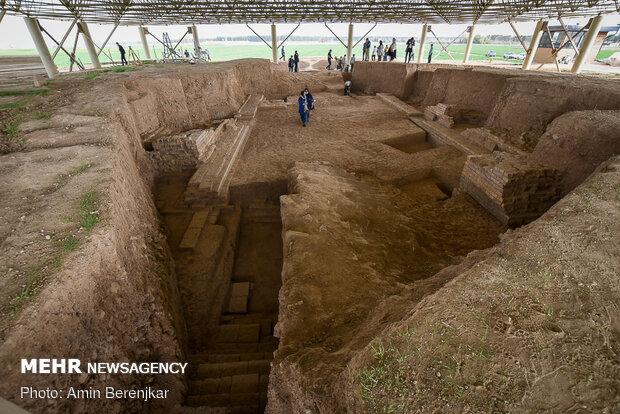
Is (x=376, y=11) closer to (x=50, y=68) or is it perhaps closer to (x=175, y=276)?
(x=50, y=68)

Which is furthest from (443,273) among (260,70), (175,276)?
(260,70)

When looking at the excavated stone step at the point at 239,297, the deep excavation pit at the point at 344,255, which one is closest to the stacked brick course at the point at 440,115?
the deep excavation pit at the point at 344,255

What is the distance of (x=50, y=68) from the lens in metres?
9.87

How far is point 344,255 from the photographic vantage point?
3.98 metres

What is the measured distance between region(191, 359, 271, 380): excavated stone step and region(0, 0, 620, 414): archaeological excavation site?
0.02 m

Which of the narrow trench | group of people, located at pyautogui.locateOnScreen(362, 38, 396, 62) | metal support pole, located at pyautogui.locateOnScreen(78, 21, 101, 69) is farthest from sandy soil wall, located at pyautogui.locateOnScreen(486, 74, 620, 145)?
metal support pole, located at pyautogui.locateOnScreen(78, 21, 101, 69)

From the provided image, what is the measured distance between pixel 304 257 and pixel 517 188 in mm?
3927

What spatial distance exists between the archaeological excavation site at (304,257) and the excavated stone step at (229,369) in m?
0.02

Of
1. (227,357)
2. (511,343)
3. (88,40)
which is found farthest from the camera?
(88,40)

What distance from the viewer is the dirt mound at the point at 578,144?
14.9 feet

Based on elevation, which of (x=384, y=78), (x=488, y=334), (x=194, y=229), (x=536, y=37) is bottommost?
(x=194, y=229)

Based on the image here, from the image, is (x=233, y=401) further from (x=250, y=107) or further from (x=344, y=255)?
(x=250, y=107)

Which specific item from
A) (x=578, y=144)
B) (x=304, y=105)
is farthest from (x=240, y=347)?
(x=304, y=105)

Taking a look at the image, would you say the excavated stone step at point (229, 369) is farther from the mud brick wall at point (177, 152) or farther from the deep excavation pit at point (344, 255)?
the mud brick wall at point (177, 152)
